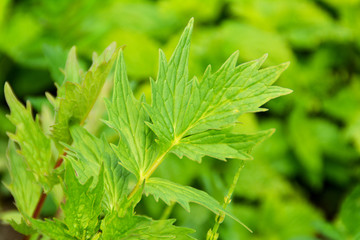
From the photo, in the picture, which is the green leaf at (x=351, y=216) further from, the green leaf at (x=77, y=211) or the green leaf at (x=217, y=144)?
the green leaf at (x=77, y=211)

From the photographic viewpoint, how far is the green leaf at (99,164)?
0.45 metres

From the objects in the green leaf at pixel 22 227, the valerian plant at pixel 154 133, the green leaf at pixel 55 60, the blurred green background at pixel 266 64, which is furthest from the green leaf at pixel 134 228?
the blurred green background at pixel 266 64

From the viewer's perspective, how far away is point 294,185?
2064mm

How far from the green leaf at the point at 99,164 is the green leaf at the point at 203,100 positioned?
0.18 feet

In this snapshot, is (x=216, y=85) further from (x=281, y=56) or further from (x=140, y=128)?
(x=281, y=56)

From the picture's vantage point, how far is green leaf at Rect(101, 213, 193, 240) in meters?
0.41

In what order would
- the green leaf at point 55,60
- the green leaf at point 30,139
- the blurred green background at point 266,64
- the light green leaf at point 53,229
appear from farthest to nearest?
the blurred green background at point 266,64
the green leaf at point 55,60
the green leaf at point 30,139
the light green leaf at point 53,229

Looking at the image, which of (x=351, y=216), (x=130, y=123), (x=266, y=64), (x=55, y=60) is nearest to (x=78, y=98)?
(x=130, y=123)

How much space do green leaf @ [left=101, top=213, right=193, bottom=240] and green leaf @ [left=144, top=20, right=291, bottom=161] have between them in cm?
8

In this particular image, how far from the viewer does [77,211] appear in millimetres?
424

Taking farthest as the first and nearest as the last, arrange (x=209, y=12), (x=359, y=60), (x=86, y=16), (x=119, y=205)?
(x=359, y=60) → (x=209, y=12) → (x=86, y=16) → (x=119, y=205)

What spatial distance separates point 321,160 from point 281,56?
54 centimetres

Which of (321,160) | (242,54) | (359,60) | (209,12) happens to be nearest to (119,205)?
(242,54)

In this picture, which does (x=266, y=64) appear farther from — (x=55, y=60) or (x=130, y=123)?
(x=130, y=123)
